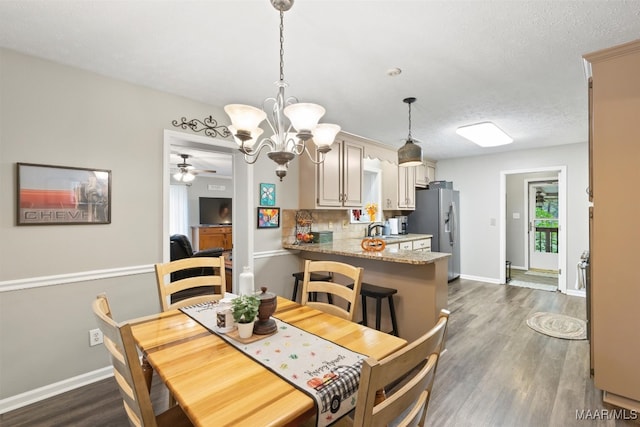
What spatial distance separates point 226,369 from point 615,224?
2.49 meters

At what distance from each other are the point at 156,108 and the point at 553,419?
3.75 meters

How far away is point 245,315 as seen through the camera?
4.39 feet

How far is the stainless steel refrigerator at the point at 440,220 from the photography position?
530 centimetres

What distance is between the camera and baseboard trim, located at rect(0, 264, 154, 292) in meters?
2.02

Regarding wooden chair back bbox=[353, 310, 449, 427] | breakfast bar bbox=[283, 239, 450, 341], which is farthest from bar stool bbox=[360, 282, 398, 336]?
wooden chair back bbox=[353, 310, 449, 427]

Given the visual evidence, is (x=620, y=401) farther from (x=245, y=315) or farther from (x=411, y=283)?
(x=245, y=315)

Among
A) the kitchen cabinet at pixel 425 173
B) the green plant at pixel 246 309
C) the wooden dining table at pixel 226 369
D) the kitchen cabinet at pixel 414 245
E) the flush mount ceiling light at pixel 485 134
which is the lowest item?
the wooden dining table at pixel 226 369

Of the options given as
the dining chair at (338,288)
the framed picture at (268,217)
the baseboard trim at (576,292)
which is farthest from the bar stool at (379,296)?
the baseboard trim at (576,292)

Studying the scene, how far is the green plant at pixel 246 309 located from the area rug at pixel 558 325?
11.1ft

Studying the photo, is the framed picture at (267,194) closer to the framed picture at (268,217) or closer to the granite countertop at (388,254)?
the framed picture at (268,217)

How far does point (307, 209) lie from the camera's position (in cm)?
380

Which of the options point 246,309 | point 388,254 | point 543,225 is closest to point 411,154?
point 388,254

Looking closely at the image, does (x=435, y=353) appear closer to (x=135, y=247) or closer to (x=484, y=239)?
(x=135, y=247)

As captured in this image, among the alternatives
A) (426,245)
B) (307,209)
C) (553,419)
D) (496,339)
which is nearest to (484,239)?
(426,245)
